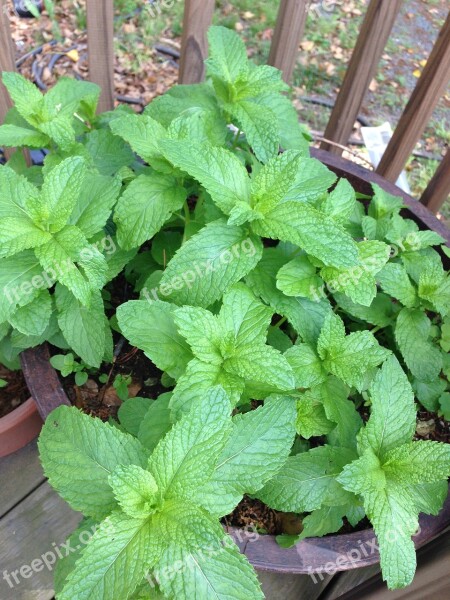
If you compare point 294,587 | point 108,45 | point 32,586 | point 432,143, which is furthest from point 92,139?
point 432,143

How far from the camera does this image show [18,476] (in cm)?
151

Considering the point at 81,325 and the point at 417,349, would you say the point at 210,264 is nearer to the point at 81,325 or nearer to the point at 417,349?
the point at 81,325

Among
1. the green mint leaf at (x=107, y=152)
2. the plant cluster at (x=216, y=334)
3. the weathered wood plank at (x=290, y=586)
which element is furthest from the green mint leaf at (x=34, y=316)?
the weathered wood plank at (x=290, y=586)

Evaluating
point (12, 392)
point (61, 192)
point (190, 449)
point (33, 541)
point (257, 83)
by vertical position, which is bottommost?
point (33, 541)

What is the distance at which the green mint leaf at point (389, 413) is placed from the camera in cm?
99

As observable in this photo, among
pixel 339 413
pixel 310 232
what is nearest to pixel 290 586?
pixel 339 413

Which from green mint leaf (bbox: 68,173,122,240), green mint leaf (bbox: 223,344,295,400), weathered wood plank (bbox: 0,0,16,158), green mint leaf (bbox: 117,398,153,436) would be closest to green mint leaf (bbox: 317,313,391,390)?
green mint leaf (bbox: 223,344,295,400)

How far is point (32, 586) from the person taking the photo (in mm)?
1376

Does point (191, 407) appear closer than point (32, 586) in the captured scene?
Yes

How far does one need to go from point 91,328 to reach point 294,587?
88 cm

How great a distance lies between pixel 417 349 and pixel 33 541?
108 centimetres

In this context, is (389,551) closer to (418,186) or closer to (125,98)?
(418,186)

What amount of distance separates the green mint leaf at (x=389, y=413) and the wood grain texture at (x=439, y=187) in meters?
0.71

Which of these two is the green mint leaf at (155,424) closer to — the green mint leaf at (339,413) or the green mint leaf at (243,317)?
the green mint leaf at (243,317)
